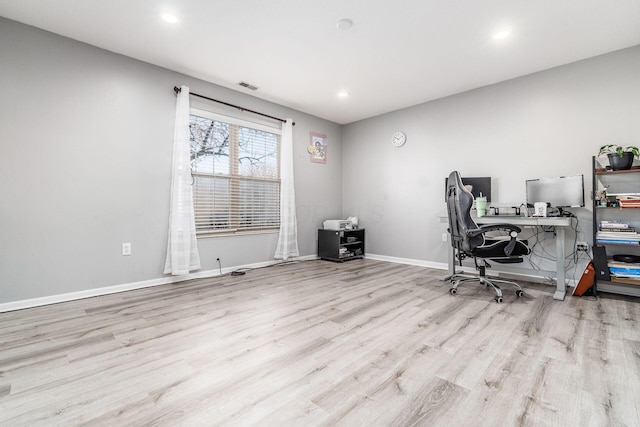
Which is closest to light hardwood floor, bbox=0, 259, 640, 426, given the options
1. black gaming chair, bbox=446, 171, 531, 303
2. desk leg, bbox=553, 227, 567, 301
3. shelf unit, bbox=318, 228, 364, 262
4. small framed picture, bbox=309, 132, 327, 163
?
desk leg, bbox=553, 227, 567, 301

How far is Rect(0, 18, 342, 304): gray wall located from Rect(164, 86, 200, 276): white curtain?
3.9 inches

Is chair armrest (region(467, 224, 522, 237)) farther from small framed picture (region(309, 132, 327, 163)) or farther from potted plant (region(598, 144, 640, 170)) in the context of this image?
small framed picture (region(309, 132, 327, 163))

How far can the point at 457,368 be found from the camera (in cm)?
156

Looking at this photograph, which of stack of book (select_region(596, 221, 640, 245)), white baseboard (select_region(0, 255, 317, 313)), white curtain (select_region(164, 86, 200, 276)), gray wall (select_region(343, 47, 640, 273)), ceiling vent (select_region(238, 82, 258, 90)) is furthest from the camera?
ceiling vent (select_region(238, 82, 258, 90))

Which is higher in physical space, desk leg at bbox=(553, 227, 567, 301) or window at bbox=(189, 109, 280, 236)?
window at bbox=(189, 109, 280, 236)

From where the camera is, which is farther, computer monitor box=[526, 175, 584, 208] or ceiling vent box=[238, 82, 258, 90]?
ceiling vent box=[238, 82, 258, 90]

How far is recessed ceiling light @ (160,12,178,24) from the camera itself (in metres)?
2.45

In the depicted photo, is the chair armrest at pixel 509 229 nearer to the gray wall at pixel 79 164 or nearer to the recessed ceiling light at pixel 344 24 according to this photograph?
the recessed ceiling light at pixel 344 24

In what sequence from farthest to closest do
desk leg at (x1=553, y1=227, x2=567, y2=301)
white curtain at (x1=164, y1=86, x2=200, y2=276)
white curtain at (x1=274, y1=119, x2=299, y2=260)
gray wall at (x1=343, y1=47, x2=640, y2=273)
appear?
1. white curtain at (x1=274, y1=119, x2=299, y2=260)
2. white curtain at (x1=164, y1=86, x2=200, y2=276)
3. gray wall at (x1=343, y1=47, x2=640, y2=273)
4. desk leg at (x1=553, y1=227, x2=567, y2=301)

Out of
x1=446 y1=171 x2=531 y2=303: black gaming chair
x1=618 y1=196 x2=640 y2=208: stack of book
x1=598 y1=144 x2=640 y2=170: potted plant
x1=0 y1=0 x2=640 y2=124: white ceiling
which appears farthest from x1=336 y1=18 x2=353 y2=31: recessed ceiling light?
x1=618 y1=196 x2=640 y2=208: stack of book

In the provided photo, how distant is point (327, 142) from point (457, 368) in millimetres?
4445

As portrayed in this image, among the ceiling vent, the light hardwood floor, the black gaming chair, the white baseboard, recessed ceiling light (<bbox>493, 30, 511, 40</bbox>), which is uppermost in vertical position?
the ceiling vent

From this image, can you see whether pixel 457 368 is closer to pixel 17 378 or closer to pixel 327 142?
pixel 17 378

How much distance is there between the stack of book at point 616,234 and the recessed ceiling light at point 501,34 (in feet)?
6.97
